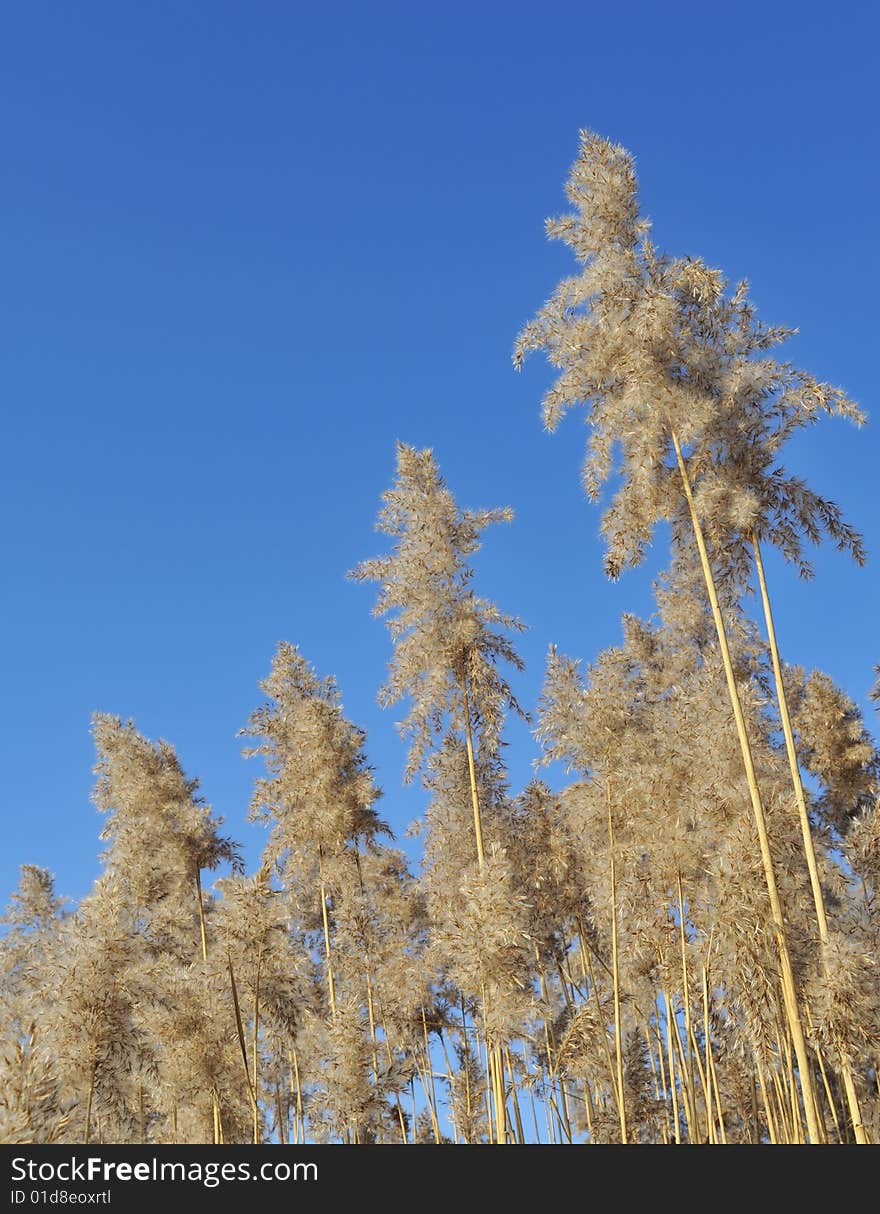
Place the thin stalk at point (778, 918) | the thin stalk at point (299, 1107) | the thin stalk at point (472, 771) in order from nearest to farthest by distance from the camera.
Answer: the thin stalk at point (778, 918) < the thin stalk at point (472, 771) < the thin stalk at point (299, 1107)

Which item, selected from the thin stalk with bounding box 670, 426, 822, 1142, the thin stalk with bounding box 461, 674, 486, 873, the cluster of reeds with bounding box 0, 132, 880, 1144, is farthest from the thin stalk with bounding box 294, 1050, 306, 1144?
the thin stalk with bounding box 670, 426, 822, 1142

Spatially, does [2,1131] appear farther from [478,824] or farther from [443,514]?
[443,514]

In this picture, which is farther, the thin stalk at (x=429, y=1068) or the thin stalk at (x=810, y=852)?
the thin stalk at (x=429, y=1068)

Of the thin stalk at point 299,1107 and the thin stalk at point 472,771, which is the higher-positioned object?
the thin stalk at point 472,771

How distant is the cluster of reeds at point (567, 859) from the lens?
766 centimetres

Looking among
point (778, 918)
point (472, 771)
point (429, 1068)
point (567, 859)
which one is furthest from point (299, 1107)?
point (778, 918)

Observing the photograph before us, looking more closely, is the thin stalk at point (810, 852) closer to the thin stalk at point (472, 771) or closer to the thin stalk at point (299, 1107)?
the thin stalk at point (472, 771)

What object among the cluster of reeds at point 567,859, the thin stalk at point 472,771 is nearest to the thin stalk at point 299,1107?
the cluster of reeds at point 567,859

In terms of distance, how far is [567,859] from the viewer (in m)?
12.2

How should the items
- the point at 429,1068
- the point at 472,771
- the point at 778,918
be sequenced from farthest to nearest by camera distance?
the point at 429,1068 → the point at 472,771 → the point at 778,918

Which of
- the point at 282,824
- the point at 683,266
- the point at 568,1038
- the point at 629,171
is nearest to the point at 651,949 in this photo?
the point at 568,1038

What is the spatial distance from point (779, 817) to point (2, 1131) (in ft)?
18.8

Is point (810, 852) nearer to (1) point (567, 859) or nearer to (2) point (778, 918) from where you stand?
(2) point (778, 918)

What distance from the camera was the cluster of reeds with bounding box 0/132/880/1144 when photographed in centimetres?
766
